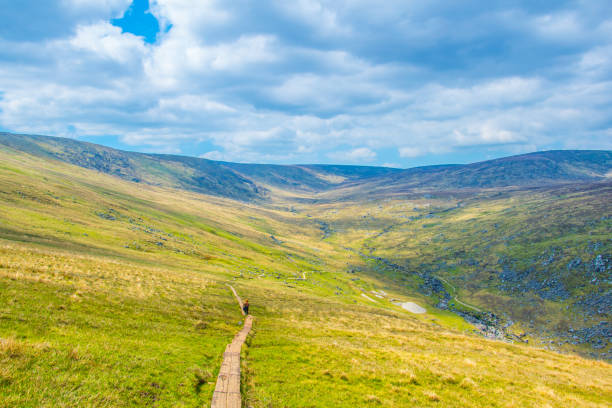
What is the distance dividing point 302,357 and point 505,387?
650 inches

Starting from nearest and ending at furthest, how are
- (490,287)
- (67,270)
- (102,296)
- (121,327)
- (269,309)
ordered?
1. (121,327)
2. (102,296)
3. (67,270)
4. (269,309)
5. (490,287)

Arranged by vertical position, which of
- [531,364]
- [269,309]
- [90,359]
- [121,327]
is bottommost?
[269,309]

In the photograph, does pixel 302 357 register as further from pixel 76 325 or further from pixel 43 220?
pixel 43 220

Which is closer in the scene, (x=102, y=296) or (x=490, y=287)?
(x=102, y=296)

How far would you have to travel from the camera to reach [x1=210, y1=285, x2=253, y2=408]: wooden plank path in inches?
709

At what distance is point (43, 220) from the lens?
87.8 m

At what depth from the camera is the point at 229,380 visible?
20906 mm

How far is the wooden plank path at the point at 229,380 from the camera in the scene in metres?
18.0

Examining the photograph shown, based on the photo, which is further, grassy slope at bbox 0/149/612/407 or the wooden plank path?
the wooden plank path

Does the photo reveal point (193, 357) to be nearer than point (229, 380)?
No

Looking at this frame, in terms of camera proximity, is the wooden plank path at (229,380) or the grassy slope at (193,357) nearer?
the grassy slope at (193,357)

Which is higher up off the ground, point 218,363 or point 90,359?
point 90,359

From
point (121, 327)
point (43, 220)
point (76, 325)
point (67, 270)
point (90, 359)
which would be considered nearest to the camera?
point (90, 359)

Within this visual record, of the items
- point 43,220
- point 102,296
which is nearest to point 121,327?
point 102,296
